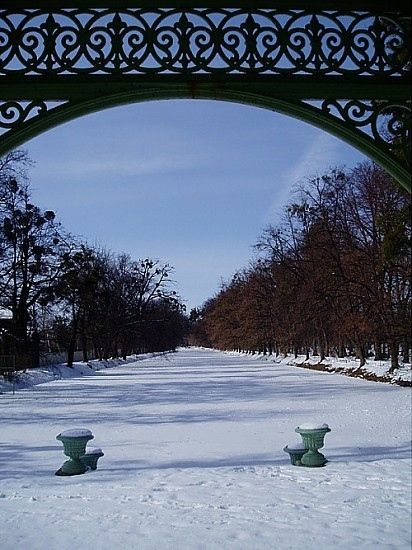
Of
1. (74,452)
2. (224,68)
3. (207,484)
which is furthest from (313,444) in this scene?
(224,68)

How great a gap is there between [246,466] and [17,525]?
3276 millimetres

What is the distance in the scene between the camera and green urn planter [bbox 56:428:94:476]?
764cm

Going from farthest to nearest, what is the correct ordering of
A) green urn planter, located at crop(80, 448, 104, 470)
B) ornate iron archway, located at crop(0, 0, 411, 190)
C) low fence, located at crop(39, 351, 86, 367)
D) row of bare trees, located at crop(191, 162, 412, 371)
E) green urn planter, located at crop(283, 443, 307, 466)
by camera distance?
1. low fence, located at crop(39, 351, 86, 367)
2. row of bare trees, located at crop(191, 162, 412, 371)
3. green urn planter, located at crop(283, 443, 307, 466)
4. green urn planter, located at crop(80, 448, 104, 470)
5. ornate iron archway, located at crop(0, 0, 411, 190)

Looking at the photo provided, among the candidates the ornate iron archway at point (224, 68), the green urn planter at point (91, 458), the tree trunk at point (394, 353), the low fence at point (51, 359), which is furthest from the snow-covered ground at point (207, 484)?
the low fence at point (51, 359)

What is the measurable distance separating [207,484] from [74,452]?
5.85 ft

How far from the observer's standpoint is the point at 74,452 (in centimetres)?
780

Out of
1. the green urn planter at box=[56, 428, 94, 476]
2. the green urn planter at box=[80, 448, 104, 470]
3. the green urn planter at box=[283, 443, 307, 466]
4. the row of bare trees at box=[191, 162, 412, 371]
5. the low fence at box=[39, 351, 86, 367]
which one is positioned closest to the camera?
the green urn planter at box=[56, 428, 94, 476]

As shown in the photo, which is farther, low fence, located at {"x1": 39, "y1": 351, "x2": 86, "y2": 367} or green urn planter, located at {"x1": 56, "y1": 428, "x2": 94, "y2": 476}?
low fence, located at {"x1": 39, "y1": 351, "x2": 86, "y2": 367}

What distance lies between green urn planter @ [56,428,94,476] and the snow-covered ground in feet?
0.48

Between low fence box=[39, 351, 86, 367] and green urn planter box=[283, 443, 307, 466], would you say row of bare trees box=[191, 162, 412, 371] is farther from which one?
low fence box=[39, 351, 86, 367]

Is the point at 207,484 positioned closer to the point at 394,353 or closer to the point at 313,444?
the point at 313,444

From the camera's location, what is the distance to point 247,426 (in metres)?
11.7

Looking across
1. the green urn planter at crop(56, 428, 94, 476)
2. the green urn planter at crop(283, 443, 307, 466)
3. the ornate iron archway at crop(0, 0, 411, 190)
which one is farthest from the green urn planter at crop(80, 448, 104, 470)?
the ornate iron archway at crop(0, 0, 411, 190)

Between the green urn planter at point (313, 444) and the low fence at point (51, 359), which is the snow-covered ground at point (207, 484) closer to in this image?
the green urn planter at point (313, 444)
